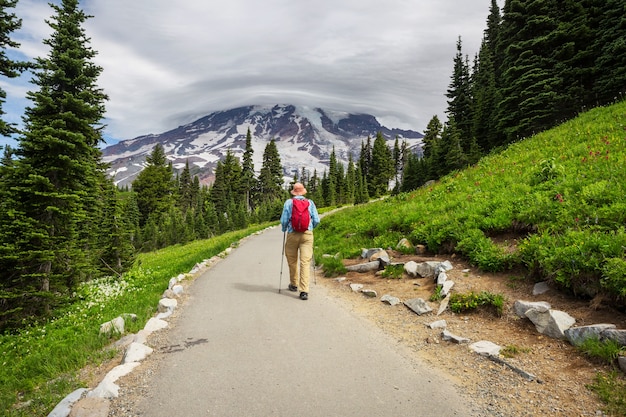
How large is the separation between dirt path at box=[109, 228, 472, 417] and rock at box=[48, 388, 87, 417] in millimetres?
461

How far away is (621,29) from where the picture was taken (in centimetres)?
2428

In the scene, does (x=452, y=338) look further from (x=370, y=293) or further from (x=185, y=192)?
(x=185, y=192)

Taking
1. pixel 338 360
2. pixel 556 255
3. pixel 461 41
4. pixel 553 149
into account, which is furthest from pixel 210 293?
pixel 461 41

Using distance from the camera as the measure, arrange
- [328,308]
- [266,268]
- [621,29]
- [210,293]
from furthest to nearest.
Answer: [621,29] < [266,268] < [210,293] < [328,308]

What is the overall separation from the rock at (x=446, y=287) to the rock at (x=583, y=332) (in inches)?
93.8

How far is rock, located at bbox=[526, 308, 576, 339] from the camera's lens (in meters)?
4.92

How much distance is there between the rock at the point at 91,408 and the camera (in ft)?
12.2

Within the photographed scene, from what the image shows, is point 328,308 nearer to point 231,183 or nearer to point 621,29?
point 621,29

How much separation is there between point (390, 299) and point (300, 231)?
271cm

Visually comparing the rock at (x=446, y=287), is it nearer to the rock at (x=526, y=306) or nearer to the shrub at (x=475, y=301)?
the shrub at (x=475, y=301)

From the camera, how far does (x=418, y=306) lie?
6.85 meters

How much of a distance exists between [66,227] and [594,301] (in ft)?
56.0

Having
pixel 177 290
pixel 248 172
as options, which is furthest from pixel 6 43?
pixel 248 172

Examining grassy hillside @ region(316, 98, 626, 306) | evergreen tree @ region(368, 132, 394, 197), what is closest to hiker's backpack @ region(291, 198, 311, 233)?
grassy hillside @ region(316, 98, 626, 306)
